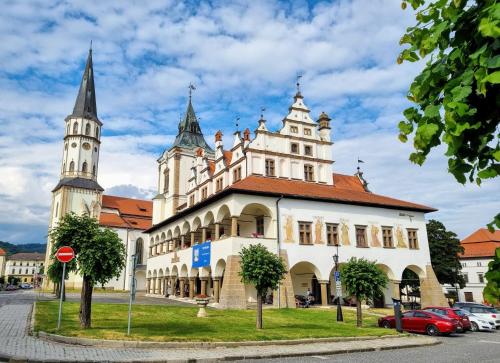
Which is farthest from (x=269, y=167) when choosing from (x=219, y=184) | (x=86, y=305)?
(x=86, y=305)

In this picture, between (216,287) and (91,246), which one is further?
(216,287)

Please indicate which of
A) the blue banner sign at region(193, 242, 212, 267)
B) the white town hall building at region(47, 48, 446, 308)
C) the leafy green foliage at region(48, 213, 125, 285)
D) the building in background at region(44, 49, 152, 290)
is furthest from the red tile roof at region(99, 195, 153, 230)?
the leafy green foliage at region(48, 213, 125, 285)

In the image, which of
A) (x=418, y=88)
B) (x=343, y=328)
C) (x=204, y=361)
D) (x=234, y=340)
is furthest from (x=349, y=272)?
(x=418, y=88)

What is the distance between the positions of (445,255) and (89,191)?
5817 cm

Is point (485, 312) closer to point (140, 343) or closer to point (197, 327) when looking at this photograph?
point (197, 327)

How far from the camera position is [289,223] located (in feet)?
109

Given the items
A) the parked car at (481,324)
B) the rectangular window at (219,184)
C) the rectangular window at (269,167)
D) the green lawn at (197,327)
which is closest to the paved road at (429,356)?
the green lawn at (197,327)

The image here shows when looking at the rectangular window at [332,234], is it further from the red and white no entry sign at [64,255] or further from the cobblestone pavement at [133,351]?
the red and white no entry sign at [64,255]

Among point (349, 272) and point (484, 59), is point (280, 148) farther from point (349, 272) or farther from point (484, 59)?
point (484, 59)

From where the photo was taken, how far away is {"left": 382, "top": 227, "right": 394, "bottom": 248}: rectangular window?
37.4 m

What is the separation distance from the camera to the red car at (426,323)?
20.7 metres

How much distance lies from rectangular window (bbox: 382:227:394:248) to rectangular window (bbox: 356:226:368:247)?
220 centimetres

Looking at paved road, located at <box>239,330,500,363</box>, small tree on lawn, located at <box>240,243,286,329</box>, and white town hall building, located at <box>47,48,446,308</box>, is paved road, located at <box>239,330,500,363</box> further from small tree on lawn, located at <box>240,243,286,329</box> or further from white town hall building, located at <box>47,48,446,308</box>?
white town hall building, located at <box>47,48,446,308</box>

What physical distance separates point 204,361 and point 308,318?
13.9 metres
